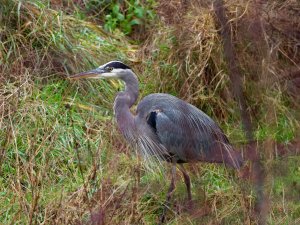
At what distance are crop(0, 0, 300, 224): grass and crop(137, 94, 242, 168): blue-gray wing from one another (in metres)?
0.15

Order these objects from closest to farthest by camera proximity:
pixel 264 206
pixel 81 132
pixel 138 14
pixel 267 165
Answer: pixel 264 206 < pixel 267 165 < pixel 81 132 < pixel 138 14

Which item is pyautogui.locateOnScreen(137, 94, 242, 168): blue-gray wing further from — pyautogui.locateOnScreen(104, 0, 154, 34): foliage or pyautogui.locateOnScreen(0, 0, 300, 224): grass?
pyautogui.locateOnScreen(104, 0, 154, 34): foliage

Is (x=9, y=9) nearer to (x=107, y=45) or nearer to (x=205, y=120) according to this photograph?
(x=107, y=45)

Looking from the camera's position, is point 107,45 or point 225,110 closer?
point 225,110

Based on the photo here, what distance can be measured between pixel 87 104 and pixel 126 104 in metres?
0.71

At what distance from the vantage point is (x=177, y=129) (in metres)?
5.14

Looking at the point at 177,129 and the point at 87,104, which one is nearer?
the point at 177,129

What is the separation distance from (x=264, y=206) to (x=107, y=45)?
17.1 ft

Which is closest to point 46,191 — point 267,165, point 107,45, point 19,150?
point 19,150

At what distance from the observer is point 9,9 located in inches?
236

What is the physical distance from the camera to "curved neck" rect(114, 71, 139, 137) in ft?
17.2

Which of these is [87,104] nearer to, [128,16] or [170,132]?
[170,132]

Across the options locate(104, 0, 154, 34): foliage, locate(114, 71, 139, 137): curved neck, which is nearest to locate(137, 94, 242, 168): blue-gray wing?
locate(114, 71, 139, 137): curved neck

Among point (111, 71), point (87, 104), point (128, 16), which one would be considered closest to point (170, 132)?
point (111, 71)
